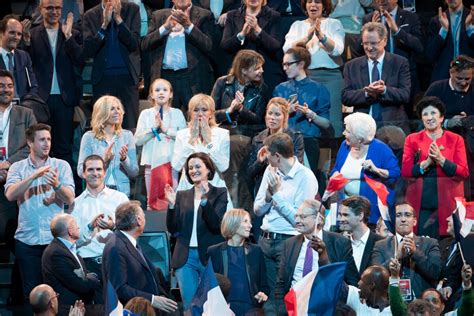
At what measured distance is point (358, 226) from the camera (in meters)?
12.9

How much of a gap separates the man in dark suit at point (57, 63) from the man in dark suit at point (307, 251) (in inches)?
150

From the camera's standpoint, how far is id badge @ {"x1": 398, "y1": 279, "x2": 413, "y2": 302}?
40.9 ft

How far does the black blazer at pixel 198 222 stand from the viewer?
13.4 meters

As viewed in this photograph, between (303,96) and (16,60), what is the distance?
3.07m

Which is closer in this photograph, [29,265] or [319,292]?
[319,292]

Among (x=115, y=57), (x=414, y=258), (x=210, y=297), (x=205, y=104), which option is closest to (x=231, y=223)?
(x=210, y=297)

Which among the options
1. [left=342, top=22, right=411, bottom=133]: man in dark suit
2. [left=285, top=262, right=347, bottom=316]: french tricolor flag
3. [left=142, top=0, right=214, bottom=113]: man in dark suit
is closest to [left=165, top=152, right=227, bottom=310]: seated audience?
[left=285, top=262, right=347, bottom=316]: french tricolor flag

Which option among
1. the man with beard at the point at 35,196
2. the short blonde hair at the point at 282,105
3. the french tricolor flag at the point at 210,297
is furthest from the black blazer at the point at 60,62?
the french tricolor flag at the point at 210,297

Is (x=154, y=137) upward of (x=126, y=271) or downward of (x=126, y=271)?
upward

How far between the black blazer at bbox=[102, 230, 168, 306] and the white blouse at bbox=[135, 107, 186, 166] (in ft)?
5.71

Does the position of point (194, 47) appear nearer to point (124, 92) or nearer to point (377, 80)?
point (124, 92)

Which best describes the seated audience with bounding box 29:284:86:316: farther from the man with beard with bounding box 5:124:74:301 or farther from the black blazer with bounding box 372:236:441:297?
the black blazer with bounding box 372:236:441:297

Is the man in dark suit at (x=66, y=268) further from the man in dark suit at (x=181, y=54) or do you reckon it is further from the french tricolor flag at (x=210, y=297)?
the man in dark suit at (x=181, y=54)

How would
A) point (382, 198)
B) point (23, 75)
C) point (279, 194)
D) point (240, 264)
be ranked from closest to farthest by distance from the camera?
point (240, 264), point (279, 194), point (382, 198), point (23, 75)
